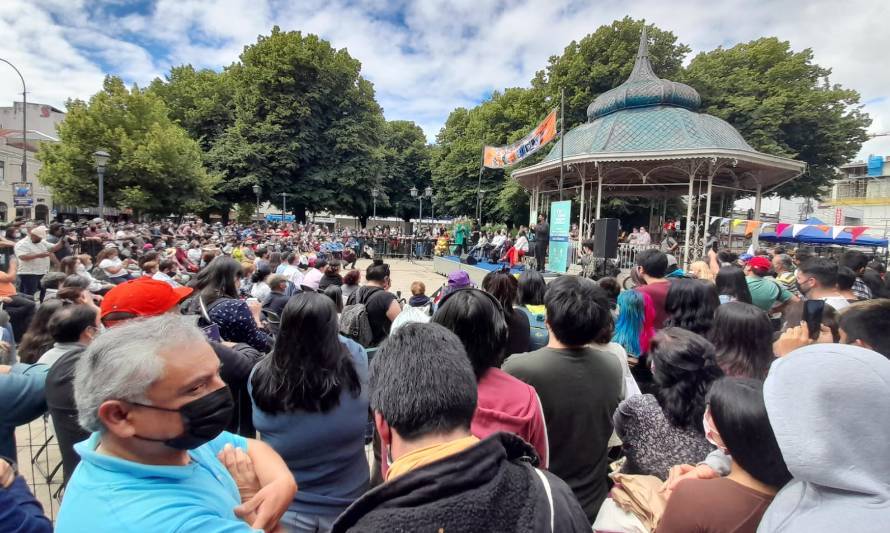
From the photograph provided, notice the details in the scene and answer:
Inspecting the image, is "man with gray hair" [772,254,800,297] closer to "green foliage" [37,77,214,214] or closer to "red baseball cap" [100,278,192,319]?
"red baseball cap" [100,278,192,319]

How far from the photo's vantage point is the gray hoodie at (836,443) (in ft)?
3.44

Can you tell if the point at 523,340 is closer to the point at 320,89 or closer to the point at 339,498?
the point at 339,498

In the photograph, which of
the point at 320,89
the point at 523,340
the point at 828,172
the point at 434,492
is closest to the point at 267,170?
the point at 320,89

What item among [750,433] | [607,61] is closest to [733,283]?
[750,433]

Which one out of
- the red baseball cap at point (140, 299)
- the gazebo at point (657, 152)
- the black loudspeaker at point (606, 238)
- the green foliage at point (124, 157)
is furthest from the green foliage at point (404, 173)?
the red baseball cap at point (140, 299)

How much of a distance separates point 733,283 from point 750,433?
12.3 feet

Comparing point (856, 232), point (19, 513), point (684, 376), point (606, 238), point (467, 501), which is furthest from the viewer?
point (856, 232)

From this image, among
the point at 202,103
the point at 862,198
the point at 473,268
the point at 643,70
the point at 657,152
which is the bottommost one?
the point at 473,268

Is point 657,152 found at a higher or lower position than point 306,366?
higher

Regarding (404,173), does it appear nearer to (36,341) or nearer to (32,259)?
(32,259)

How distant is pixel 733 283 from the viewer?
449cm

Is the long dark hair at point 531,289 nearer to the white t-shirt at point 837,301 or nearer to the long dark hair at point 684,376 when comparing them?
the long dark hair at point 684,376

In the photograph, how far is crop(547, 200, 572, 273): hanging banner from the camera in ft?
37.7

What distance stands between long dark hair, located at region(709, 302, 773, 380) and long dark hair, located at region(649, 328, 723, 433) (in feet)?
1.98
